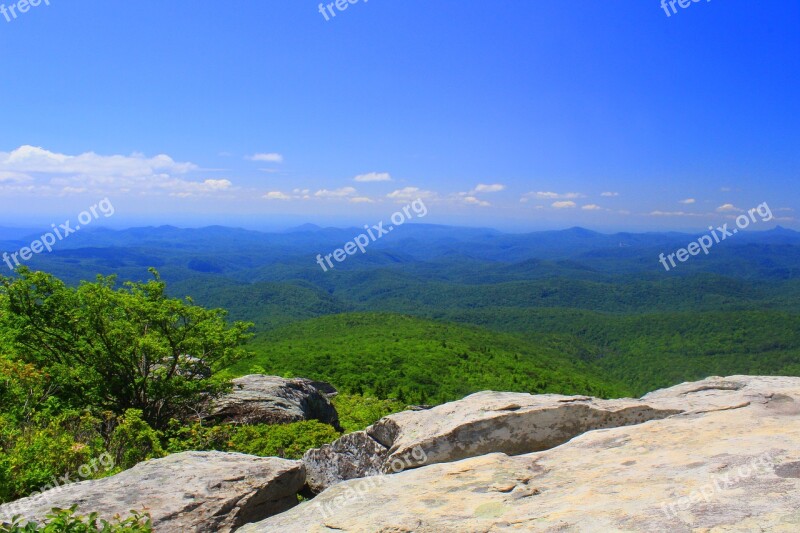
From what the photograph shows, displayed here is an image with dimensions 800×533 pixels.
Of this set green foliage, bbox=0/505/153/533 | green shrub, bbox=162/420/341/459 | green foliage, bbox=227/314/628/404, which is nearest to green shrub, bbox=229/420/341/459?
green shrub, bbox=162/420/341/459

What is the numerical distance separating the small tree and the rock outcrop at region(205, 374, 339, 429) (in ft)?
5.31

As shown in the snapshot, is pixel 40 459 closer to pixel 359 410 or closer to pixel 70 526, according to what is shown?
pixel 70 526

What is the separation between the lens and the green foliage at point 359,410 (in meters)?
19.9

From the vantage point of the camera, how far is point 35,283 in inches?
571

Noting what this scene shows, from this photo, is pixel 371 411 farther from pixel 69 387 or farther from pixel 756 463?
pixel 756 463

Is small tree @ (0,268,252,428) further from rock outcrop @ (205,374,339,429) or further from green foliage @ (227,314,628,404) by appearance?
green foliage @ (227,314,628,404)

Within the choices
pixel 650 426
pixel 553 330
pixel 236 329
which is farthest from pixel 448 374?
pixel 553 330

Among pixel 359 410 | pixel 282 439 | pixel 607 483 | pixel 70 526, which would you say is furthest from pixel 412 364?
pixel 70 526

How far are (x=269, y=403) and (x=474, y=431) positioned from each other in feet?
37.4

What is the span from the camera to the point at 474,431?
8391 mm

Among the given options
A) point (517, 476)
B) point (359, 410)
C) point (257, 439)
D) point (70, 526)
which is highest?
point (70, 526)

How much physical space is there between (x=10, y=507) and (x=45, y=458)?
2441 millimetres

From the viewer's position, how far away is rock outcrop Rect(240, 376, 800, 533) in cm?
459

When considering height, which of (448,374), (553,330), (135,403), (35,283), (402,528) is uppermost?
(35,283)
